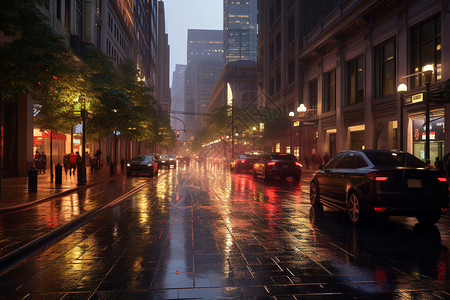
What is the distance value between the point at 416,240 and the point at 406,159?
216 cm

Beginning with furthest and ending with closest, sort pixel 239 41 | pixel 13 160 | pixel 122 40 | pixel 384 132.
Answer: pixel 239 41, pixel 122 40, pixel 384 132, pixel 13 160

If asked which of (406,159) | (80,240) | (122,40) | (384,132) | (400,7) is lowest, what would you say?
(80,240)

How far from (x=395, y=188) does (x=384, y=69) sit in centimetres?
2318

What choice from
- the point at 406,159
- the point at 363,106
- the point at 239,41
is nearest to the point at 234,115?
the point at 363,106

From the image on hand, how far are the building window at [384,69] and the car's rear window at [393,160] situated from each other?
1983 centimetres

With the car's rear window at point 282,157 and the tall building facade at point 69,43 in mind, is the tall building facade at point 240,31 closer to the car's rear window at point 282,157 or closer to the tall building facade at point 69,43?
the tall building facade at point 69,43

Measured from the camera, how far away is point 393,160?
28.0 feet

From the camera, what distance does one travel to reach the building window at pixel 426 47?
21891mm

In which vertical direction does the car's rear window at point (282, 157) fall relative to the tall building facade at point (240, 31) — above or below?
below

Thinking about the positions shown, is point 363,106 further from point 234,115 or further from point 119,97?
point 234,115

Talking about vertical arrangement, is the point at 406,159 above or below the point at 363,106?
below

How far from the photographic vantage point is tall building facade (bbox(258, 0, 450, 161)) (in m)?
22.0

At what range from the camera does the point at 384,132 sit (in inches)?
1099

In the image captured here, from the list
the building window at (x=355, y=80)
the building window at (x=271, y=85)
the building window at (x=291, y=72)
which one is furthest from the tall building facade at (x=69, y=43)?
the building window at (x=271, y=85)
